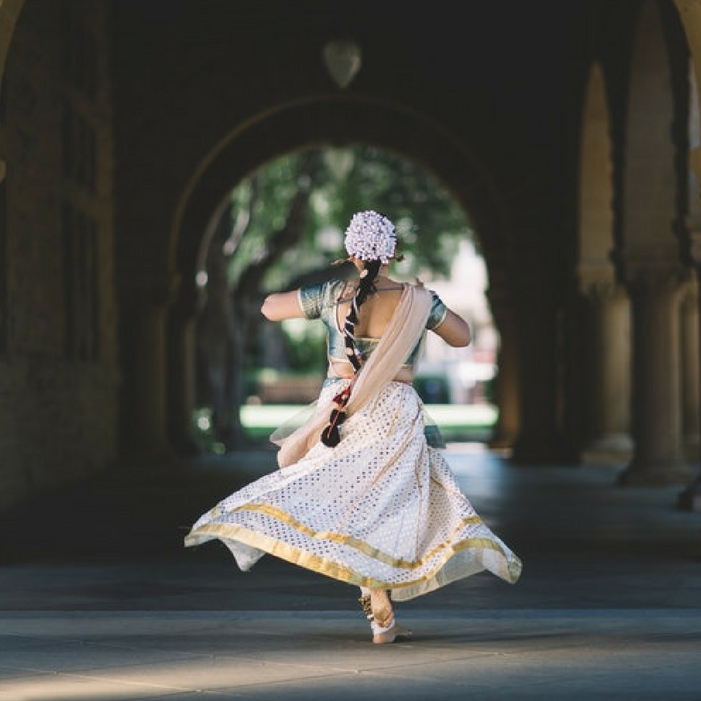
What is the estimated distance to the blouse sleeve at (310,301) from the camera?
9234 mm

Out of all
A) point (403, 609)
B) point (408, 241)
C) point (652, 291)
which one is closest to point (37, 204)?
point (652, 291)

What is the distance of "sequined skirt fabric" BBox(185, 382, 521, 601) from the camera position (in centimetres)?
885

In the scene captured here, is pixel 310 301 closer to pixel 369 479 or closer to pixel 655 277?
pixel 369 479

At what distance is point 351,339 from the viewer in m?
9.18

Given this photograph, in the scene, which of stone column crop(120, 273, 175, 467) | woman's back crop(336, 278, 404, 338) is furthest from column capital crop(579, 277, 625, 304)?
woman's back crop(336, 278, 404, 338)

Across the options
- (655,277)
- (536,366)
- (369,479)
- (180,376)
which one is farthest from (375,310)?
(180,376)

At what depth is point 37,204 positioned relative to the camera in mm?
19625

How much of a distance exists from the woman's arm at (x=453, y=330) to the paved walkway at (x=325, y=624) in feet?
4.40

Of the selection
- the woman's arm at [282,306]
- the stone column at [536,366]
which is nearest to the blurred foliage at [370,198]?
the stone column at [536,366]

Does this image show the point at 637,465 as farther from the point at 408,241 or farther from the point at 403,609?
the point at 408,241

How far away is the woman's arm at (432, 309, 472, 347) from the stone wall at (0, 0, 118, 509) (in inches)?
330

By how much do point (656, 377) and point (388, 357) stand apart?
461 inches

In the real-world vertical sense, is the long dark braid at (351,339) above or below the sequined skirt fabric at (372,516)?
above

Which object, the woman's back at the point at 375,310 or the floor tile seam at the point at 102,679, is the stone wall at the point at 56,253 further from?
the floor tile seam at the point at 102,679
